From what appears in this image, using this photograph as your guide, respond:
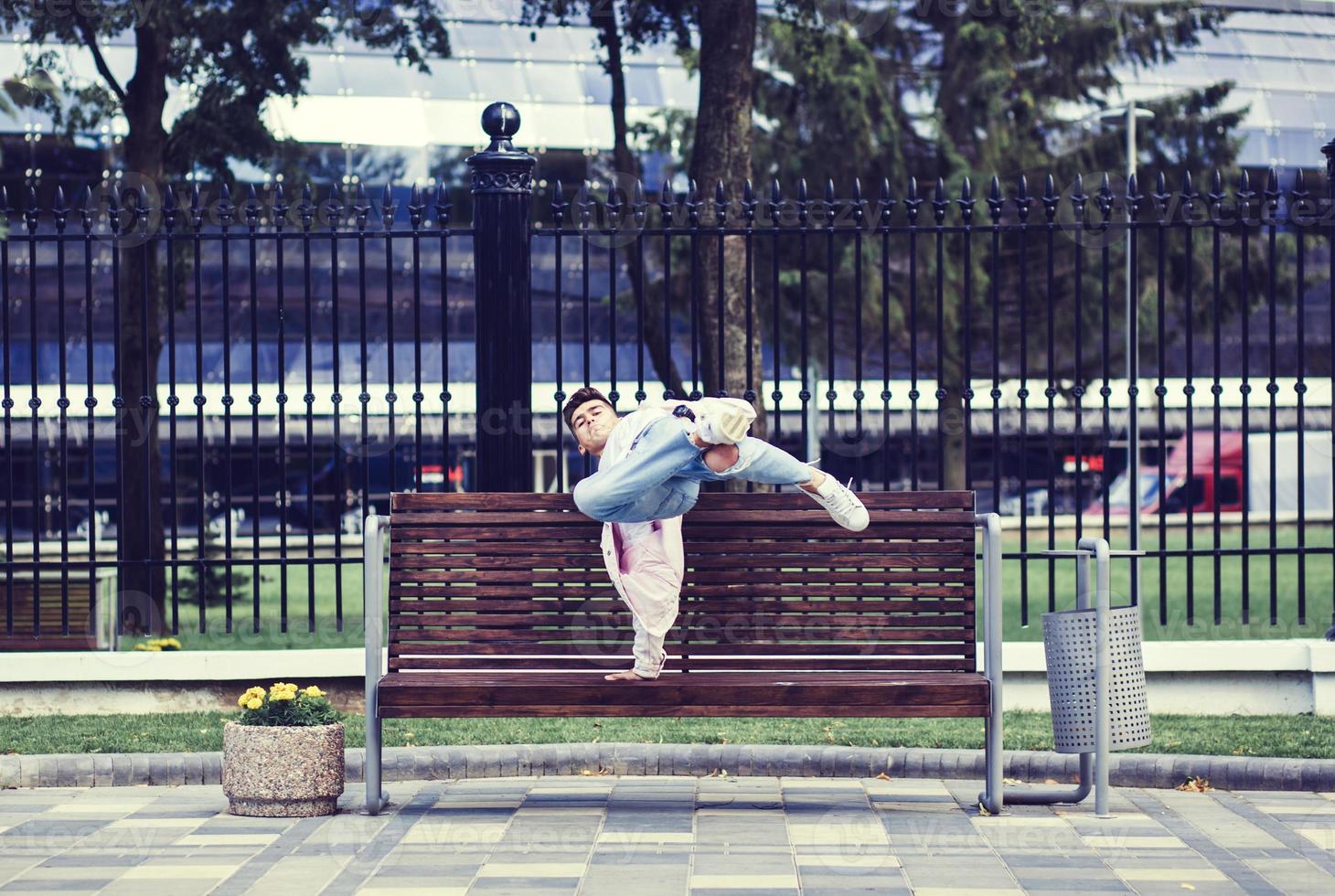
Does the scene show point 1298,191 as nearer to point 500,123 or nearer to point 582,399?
point 500,123

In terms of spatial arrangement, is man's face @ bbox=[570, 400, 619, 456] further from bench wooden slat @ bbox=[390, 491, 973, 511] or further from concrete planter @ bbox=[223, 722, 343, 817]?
concrete planter @ bbox=[223, 722, 343, 817]

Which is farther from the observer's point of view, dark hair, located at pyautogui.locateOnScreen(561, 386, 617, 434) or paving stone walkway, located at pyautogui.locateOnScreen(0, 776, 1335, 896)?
dark hair, located at pyautogui.locateOnScreen(561, 386, 617, 434)

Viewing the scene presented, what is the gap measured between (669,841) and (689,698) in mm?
498

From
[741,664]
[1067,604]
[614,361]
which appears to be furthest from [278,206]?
[1067,604]

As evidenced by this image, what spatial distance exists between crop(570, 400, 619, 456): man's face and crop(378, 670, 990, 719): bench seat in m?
0.87

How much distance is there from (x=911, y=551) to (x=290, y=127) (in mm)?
26675

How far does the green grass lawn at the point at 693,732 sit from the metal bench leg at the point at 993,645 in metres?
1.13

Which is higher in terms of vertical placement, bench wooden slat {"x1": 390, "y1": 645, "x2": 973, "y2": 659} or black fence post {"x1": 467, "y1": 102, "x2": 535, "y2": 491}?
black fence post {"x1": 467, "y1": 102, "x2": 535, "y2": 491}

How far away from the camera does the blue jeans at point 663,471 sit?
5.95 m

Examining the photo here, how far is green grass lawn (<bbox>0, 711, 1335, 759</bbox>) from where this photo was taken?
7.30m

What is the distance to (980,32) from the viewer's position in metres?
26.3

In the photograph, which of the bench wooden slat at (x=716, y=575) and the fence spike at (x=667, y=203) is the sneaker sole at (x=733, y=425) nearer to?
the bench wooden slat at (x=716, y=575)

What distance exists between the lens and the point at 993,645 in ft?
19.8

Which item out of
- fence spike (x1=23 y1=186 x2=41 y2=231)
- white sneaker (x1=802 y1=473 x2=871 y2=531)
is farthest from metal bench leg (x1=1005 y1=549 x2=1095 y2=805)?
fence spike (x1=23 y1=186 x2=41 y2=231)
